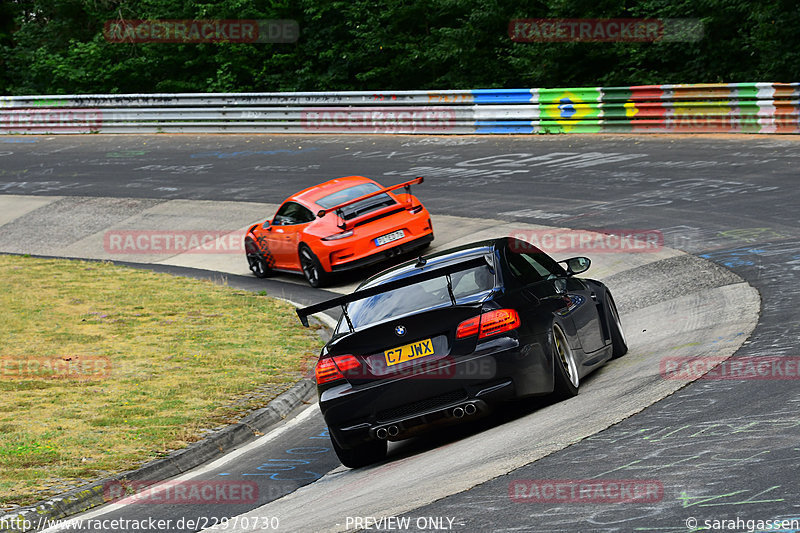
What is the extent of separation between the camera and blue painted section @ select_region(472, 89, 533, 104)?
27.8 metres

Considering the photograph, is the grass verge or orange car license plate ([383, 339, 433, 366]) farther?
the grass verge

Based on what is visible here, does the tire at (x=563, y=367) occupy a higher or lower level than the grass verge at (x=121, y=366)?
higher

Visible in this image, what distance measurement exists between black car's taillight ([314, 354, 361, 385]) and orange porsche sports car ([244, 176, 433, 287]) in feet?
29.0

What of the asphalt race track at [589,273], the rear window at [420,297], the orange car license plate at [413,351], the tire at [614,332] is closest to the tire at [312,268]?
Result: the asphalt race track at [589,273]

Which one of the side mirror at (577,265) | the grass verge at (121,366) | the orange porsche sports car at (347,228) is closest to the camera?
the grass verge at (121,366)

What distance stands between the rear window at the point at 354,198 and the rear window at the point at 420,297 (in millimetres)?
8815

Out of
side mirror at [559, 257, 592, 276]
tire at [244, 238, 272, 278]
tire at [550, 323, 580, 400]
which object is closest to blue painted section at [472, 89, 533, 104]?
tire at [244, 238, 272, 278]

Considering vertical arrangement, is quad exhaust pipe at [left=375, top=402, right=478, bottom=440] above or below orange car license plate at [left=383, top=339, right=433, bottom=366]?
below

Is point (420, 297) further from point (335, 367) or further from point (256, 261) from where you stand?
point (256, 261)

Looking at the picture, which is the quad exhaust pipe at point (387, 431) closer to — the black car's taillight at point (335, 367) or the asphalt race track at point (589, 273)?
the asphalt race track at point (589, 273)

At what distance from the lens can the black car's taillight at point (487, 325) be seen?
7.96 metres

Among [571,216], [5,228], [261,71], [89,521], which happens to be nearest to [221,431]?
[89,521]

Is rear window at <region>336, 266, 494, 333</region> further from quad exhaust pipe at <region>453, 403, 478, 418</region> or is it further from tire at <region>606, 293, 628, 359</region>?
tire at <region>606, 293, 628, 359</region>

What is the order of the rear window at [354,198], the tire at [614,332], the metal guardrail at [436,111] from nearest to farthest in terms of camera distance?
the tire at [614,332] < the rear window at [354,198] < the metal guardrail at [436,111]
